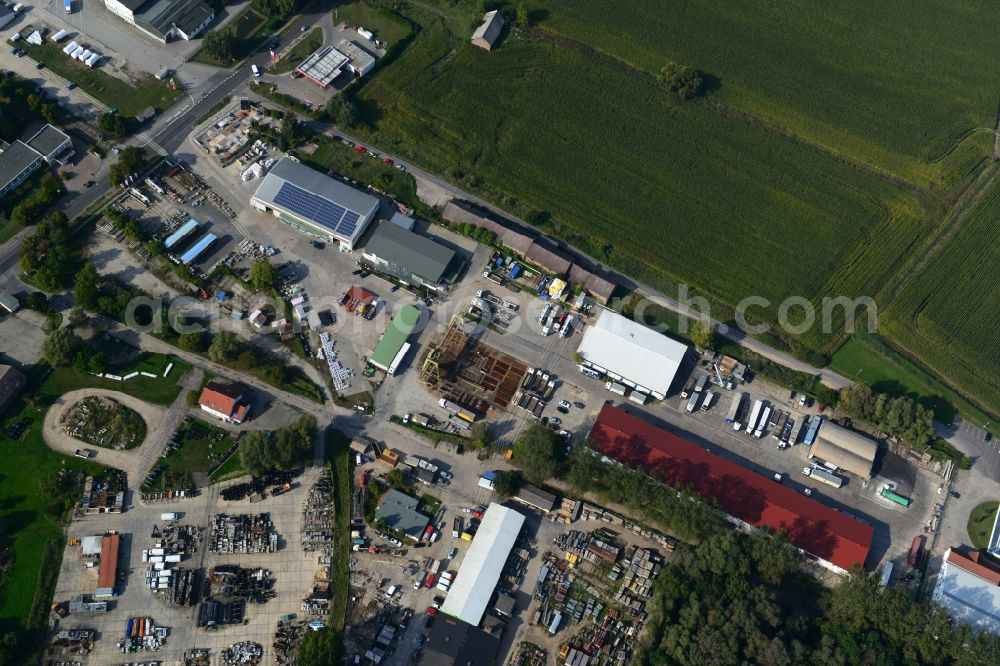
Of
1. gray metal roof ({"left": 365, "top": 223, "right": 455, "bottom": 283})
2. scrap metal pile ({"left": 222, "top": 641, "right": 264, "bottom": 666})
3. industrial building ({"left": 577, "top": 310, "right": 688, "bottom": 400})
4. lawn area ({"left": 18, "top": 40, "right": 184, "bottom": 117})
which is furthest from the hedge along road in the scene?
industrial building ({"left": 577, "top": 310, "right": 688, "bottom": 400})

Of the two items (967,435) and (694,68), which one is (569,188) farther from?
(967,435)

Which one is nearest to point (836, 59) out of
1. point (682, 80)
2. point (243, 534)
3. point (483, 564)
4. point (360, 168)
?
point (682, 80)

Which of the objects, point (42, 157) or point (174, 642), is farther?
point (42, 157)

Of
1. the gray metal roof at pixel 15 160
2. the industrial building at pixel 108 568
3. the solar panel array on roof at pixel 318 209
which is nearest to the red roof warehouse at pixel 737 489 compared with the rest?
the solar panel array on roof at pixel 318 209

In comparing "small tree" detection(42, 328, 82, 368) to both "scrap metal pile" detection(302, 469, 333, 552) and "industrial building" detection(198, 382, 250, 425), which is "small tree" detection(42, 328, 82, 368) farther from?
"scrap metal pile" detection(302, 469, 333, 552)

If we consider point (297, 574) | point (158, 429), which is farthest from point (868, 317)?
point (158, 429)
